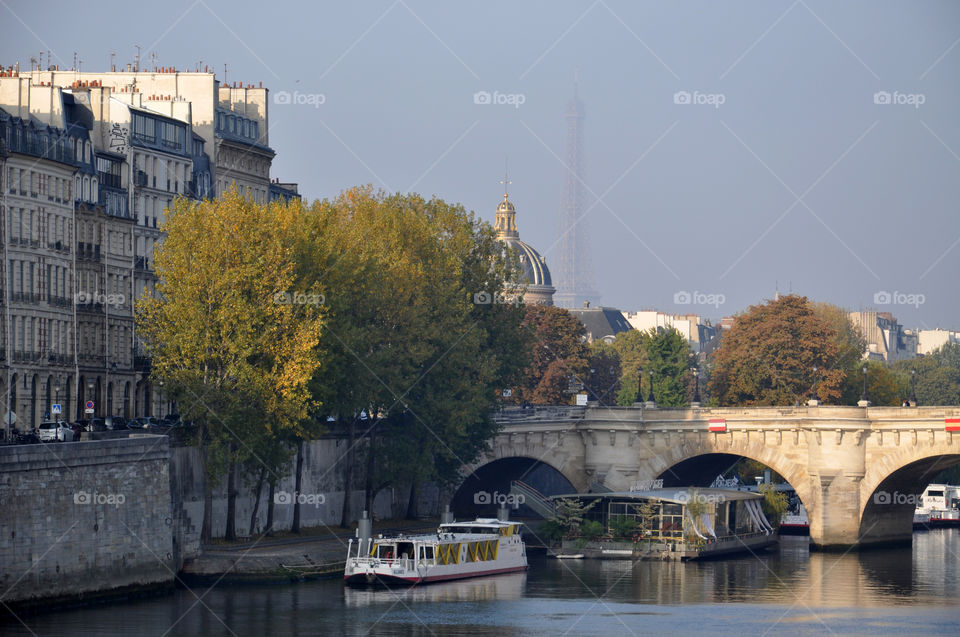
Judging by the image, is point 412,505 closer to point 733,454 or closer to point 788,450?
point 733,454

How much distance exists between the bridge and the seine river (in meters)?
10.5

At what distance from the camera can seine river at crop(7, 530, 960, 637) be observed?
245ft

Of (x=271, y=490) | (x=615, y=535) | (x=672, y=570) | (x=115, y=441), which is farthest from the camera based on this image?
(x=615, y=535)

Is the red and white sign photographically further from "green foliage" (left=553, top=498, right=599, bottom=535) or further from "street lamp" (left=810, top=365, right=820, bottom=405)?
"green foliage" (left=553, top=498, right=599, bottom=535)

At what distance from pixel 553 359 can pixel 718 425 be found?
54.9 metres

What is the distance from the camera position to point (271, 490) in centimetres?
9512

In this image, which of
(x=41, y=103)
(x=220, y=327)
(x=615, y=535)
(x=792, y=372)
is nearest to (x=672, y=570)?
(x=615, y=535)

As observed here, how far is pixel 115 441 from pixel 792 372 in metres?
77.5

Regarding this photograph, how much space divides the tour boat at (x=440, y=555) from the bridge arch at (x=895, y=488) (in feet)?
77.2

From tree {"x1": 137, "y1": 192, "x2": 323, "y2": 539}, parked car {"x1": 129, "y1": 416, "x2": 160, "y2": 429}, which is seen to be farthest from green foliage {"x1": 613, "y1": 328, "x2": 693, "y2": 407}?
tree {"x1": 137, "y1": 192, "x2": 323, "y2": 539}

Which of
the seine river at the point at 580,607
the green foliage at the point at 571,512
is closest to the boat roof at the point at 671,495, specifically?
the green foliage at the point at 571,512

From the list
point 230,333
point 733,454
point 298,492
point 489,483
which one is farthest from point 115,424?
point 733,454

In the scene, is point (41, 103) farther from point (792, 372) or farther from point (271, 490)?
point (792, 372)

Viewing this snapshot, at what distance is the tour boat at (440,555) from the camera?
89.6 meters
